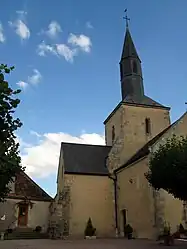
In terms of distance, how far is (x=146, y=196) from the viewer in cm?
2033

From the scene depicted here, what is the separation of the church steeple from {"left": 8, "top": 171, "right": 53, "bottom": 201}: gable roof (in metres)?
12.5

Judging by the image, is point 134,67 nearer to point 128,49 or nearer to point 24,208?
point 128,49

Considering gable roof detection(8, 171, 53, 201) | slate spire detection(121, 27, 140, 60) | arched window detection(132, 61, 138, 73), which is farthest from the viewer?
slate spire detection(121, 27, 140, 60)

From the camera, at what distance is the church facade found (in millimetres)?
20078

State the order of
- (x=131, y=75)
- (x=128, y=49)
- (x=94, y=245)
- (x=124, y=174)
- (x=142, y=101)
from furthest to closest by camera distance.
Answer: (x=128, y=49), (x=131, y=75), (x=142, y=101), (x=124, y=174), (x=94, y=245)

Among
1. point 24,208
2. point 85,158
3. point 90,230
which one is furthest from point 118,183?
point 24,208

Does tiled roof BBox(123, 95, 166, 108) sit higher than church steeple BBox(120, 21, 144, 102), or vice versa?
church steeple BBox(120, 21, 144, 102)

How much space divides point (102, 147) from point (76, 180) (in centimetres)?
578

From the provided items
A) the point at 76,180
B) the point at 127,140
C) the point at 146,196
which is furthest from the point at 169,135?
the point at 76,180

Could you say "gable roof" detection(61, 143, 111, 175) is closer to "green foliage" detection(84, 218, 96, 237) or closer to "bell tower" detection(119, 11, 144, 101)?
"green foliage" detection(84, 218, 96, 237)

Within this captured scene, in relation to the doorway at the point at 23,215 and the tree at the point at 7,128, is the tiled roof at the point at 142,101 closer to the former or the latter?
the doorway at the point at 23,215

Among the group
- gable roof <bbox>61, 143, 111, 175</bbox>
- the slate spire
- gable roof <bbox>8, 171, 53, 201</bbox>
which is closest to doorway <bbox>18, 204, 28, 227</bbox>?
gable roof <bbox>8, 171, 53, 201</bbox>

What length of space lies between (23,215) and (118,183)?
32.9ft

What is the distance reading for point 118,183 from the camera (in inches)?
1011
